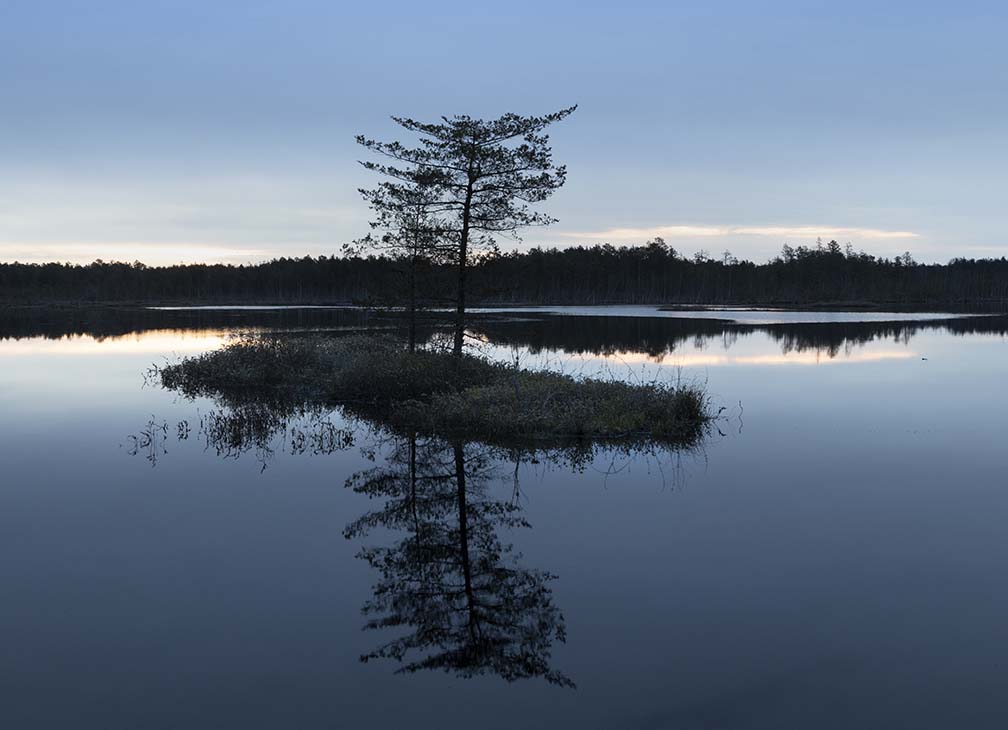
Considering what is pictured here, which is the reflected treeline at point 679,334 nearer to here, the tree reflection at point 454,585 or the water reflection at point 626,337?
the water reflection at point 626,337

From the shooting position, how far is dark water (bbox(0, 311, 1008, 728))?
23.4ft

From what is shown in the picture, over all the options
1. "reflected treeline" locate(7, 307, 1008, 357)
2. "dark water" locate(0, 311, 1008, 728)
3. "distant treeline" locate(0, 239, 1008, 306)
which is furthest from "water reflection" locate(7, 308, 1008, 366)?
"distant treeline" locate(0, 239, 1008, 306)

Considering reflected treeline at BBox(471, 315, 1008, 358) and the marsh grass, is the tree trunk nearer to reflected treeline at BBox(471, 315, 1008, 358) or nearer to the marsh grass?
the marsh grass

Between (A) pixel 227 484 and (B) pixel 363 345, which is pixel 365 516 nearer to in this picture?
(A) pixel 227 484

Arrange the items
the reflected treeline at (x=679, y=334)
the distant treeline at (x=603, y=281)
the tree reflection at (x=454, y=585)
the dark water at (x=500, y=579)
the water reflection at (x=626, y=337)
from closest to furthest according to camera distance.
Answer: the dark water at (x=500, y=579) → the tree reflection at (x=454, y=585) → the water reflection at (x=626, y=337) → the reflected treeline at (x=679, y=334) → the distant treeline at (x=603, y=281)

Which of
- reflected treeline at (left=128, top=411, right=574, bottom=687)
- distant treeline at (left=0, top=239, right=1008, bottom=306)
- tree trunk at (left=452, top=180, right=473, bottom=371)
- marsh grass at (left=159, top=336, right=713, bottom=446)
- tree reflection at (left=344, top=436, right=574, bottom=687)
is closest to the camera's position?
tree reflection at (left=344, top=436, right=574, bottom=687)

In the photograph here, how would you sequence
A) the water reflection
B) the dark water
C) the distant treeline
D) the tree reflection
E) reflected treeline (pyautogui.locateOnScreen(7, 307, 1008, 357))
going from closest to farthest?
the dark water, the tree reflection, the water reflection, reflected treeline (pyautogui.locateOnScreen(7, 307, 1008, 357)), the distant treeline

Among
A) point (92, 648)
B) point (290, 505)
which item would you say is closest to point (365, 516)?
point (290, 505)

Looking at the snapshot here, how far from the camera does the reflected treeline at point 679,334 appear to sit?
4819cm

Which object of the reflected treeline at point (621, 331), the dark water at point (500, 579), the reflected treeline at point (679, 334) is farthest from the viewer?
the reflected treeline at point (621, 331)

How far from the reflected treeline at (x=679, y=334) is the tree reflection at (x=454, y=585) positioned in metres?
29.5

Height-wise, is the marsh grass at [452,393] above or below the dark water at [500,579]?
above

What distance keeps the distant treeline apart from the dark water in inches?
4685

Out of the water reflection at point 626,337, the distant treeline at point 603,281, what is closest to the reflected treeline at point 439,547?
the water reflection at point 626,337
